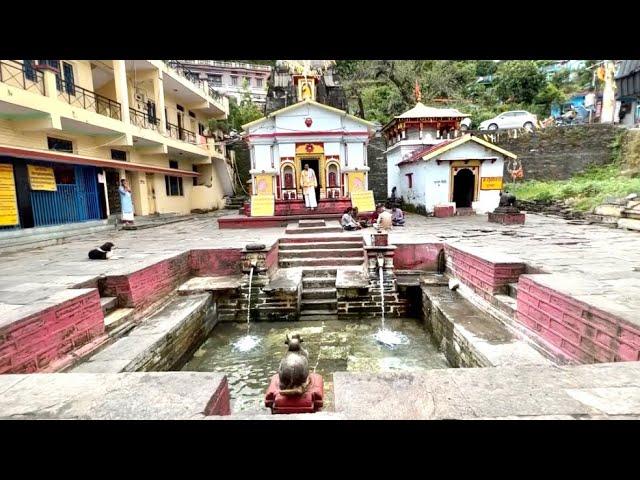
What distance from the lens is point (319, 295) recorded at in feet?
28.1

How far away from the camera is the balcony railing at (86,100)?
1322 cm

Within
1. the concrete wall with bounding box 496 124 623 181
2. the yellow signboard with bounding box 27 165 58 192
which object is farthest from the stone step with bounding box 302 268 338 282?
the concrete wall with bounding box 496 124 623 181

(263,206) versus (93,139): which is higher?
(93,139)

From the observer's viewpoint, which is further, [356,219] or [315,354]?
[356,219]

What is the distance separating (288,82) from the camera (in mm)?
22531

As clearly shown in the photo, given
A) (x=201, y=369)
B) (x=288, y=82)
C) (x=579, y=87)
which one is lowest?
(x=201, y=369)

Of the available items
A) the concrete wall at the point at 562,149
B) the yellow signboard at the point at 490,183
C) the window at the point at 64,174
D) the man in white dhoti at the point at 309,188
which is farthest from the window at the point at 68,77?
the concrete wall at the point at 562,149

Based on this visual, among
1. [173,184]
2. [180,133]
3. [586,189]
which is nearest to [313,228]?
[586,189]

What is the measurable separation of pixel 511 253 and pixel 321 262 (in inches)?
179

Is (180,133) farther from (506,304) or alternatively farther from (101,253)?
(506,304)

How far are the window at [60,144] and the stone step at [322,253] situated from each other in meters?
10.1
